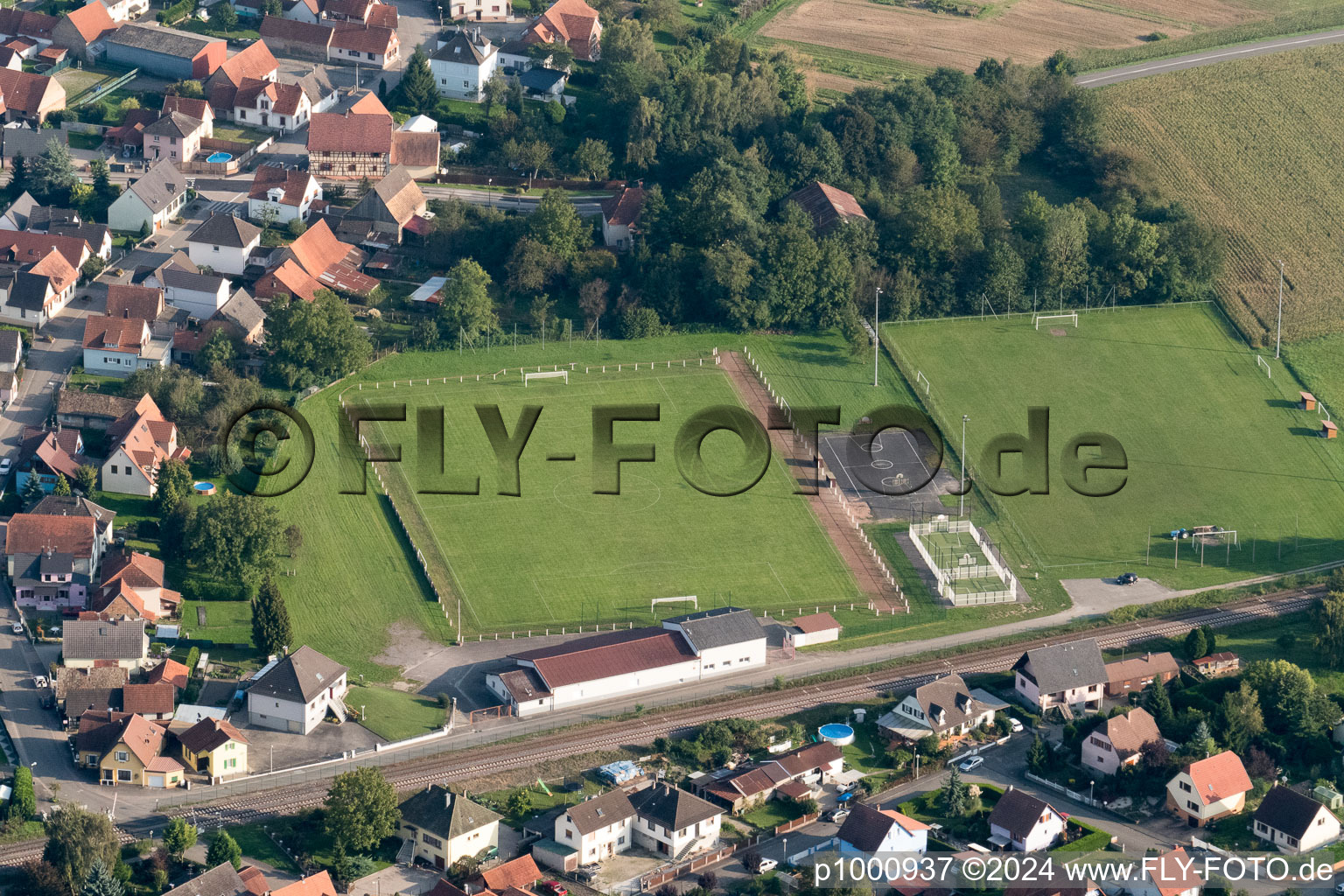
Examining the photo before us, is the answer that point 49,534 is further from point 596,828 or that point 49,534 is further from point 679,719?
point 596,828

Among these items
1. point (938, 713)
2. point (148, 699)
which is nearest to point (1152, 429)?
point (938, 713)

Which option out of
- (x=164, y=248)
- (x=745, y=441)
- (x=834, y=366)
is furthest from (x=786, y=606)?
(x=164, y=248)

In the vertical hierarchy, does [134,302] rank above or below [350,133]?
below

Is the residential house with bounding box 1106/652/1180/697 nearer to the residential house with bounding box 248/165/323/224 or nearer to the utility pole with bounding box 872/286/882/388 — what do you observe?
the utility pole with bounding box 872/286/882/388

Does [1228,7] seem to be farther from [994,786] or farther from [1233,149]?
[994,786]

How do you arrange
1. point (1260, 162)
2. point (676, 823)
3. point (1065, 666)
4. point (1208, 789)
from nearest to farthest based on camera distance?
1. point (676, 823)
2. point (1208, 789)
3. point (1065, 666)
4. point (1260, 162)

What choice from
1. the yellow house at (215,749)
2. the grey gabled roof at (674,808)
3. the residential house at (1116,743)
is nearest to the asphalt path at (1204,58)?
the residential house at (1116,743)

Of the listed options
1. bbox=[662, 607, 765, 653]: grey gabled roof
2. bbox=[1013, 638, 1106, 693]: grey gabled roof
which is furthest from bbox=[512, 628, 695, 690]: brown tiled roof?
bbox=[1013, 638, 1106, 693]: grey gabled roof
